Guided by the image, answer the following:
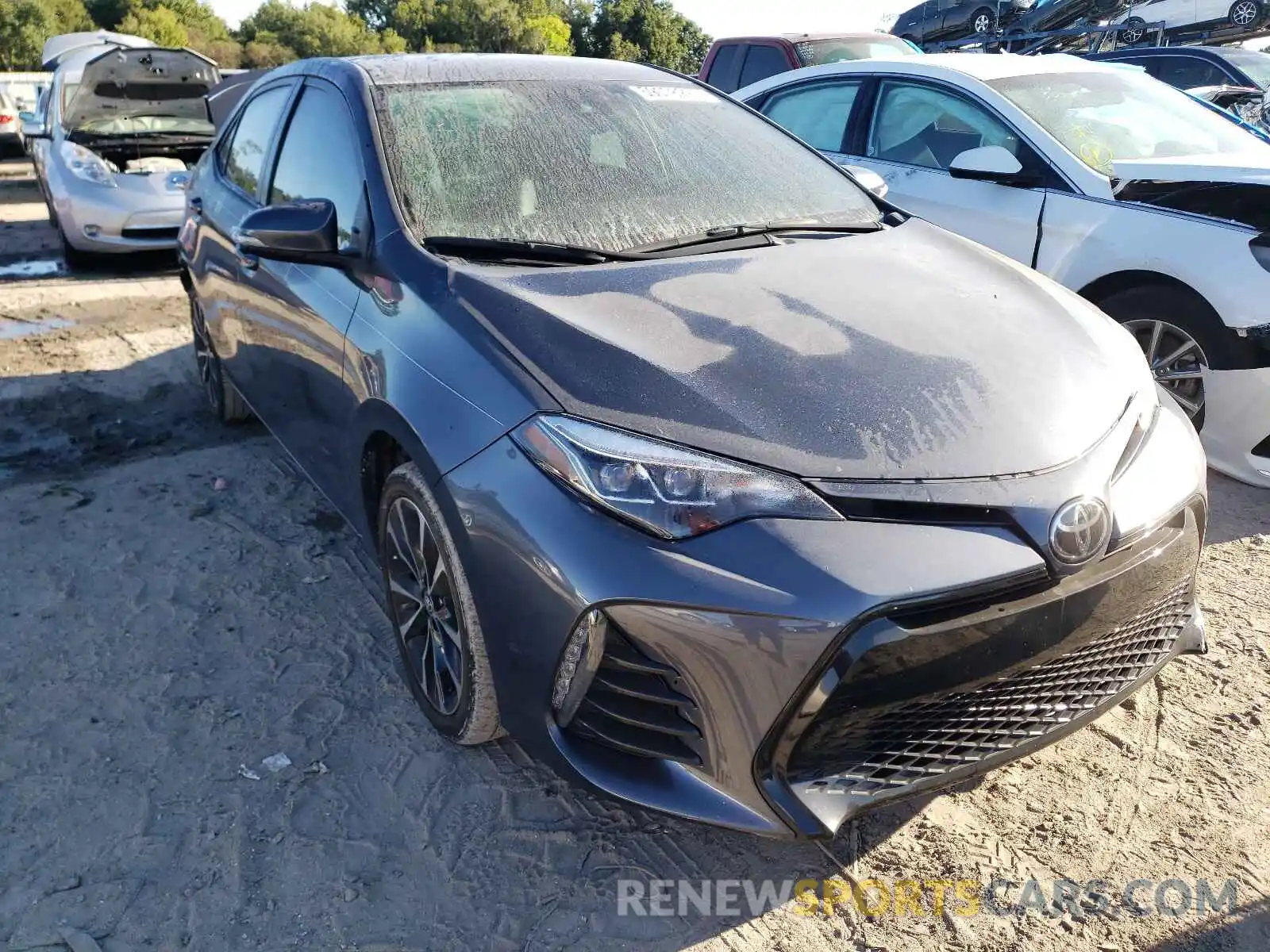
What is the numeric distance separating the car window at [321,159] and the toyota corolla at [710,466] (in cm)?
2

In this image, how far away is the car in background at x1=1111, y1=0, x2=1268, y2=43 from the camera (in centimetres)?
1608

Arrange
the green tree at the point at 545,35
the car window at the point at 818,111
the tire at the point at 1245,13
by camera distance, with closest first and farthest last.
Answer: the car window at the point at 818,111, the tire at the point at 1245,13, the green tree at the point at 545,35

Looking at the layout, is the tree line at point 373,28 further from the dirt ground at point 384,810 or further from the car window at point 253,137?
the dirt ground at point 384,810

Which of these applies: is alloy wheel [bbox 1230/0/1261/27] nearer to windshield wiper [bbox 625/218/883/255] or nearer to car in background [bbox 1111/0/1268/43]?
car in background [bbox 1111/0/1268/43]

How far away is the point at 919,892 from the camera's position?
2.06m

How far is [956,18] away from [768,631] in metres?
20.4

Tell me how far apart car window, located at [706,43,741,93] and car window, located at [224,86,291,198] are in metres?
5.28

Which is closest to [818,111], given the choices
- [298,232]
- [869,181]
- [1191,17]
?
[869,181]


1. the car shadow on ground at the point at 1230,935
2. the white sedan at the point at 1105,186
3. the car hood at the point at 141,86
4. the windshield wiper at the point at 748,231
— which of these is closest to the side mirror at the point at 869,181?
the windshield wiper at the point at 748,231

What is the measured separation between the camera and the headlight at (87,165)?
25.5 ft

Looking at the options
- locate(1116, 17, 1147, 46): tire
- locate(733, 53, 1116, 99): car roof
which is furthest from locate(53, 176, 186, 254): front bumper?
locate(1116, 17, 1147, 46): tire

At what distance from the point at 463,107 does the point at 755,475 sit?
67.0 inches

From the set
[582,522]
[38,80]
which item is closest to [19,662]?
[582,522]

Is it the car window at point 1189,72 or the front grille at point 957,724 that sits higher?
the car window at point 1189,72
